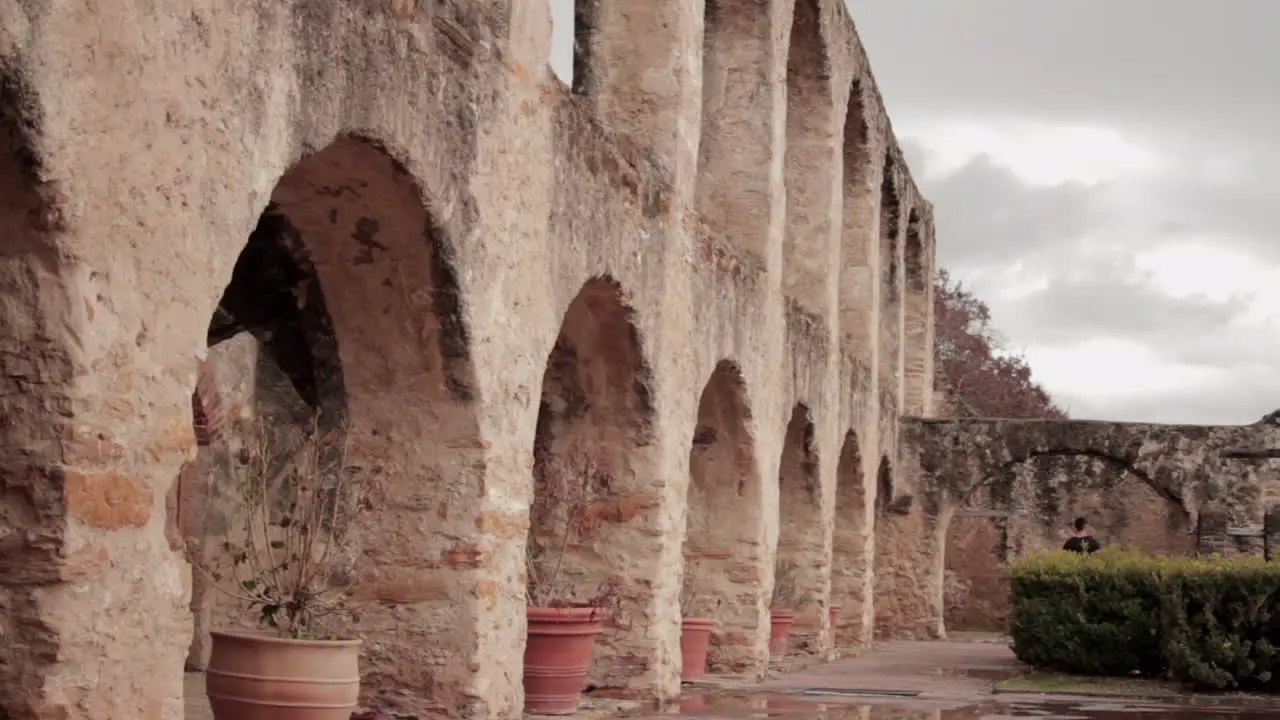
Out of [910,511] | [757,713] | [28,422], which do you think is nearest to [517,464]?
[757,713]

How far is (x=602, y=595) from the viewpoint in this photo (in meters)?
10.2

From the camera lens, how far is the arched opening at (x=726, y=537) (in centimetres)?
1264

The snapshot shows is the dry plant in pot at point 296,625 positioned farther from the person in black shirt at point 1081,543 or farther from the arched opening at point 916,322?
the arched opening at point 916,322

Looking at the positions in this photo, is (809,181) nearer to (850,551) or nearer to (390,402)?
(850,551)

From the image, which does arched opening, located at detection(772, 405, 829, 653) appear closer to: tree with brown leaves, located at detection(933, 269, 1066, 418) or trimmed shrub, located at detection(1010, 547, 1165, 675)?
trimmed shrub, located at detection(1010, 547, 1165, 675)


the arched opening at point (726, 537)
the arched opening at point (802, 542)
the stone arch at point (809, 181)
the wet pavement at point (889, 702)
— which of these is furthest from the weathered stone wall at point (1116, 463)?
the arched opening at point (726, 537)

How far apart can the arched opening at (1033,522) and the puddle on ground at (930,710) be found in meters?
12.8

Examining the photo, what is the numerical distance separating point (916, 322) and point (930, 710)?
14888 mm

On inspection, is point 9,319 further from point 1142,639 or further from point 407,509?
point 1142,639

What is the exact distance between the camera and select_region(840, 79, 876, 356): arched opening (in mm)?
18906

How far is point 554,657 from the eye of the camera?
898cm

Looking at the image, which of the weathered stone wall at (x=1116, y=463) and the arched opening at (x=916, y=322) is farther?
the arched opening at (x=916, y=322)

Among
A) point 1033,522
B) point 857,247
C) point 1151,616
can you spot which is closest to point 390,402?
point 1151,616

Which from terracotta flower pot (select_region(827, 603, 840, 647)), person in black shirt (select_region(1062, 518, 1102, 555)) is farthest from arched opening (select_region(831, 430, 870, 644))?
person in black shirt (select_region(1062, 518, 1102, 555))
